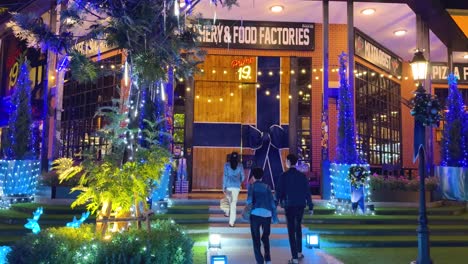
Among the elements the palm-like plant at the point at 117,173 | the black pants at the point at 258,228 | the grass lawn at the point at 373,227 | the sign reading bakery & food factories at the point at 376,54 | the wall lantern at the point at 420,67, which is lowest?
the grass lawn at the point at 373,227

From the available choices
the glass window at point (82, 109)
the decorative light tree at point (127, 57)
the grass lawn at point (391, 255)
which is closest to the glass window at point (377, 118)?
the grass lawn at point (391, 255)

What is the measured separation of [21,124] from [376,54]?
13211 mm

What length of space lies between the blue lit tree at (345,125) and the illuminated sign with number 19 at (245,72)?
13.5ft

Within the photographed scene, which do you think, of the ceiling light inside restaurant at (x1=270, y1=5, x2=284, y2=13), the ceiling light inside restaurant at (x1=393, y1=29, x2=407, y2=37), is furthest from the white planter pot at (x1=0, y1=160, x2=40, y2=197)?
the ceiling light inside restaurant at (x1=393, y1=29, x2=407, y2=37)

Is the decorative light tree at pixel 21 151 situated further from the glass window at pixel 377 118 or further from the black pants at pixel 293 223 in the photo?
the glass window at pixel 377 118

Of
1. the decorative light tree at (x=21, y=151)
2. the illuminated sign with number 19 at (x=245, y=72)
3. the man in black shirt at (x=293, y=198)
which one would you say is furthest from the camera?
the illuminated sign with number 19 at (x=245, y=72)

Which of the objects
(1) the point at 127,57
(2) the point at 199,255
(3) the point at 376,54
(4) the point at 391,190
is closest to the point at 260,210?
(2) the point at 199,255

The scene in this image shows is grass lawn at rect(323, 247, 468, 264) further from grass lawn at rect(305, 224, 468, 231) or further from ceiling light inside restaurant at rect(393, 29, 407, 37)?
ceiling light inside restaurant at rect(393, 29, 407, 37)

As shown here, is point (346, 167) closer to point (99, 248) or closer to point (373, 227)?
point (373, 227)

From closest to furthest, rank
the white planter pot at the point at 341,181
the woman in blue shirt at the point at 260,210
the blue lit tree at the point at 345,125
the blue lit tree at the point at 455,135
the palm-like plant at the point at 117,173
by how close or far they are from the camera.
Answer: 1. the palm-like plant at the point at 117,173
2. the woman in blue shirt at the point at 260,210
3. the white planter pot at the point at 341,181
4. the blue lit tree at the point at 345,125
5. the blue lit tree at the point at 455,135

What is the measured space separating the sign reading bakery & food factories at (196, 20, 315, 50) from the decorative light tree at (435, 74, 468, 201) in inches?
201

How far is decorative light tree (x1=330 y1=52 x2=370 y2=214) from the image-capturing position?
1091 cm

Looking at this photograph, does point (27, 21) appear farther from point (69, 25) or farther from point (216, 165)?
point (216, 165)

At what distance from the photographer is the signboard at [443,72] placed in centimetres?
2017
